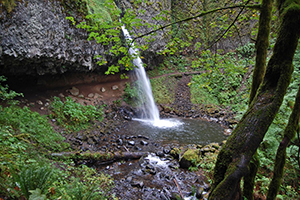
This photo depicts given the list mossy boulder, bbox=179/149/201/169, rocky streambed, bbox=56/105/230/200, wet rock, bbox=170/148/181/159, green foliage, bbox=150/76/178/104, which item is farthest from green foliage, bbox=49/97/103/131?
green foliage, bbox=150/76/178/104

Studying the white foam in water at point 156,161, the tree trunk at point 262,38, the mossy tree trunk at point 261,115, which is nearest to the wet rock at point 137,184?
the white foam in water at point 156,161

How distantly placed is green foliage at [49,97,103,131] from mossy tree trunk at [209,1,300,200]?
628cm

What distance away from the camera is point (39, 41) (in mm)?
6039

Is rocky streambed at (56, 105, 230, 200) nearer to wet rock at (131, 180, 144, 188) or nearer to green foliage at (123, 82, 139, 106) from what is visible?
wet rock at (131, 180, 144, 188)

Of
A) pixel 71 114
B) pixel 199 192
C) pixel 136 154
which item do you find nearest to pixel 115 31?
pixel 199 192

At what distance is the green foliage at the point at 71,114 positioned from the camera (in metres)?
6.63

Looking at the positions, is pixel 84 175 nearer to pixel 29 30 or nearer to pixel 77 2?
pixel 29 30

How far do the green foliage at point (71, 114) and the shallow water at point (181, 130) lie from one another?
86.8 inches

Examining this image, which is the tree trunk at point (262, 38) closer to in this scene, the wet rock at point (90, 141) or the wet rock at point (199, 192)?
the wet rock at point (199, 192)

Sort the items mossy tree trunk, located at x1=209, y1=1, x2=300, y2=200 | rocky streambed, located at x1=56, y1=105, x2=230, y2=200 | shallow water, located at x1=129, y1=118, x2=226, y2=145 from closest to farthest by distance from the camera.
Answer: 1. mossy tree trunk, located at x1=209, y1=1, x2=300, y2=200
2. rocky streambed, located at x1=56, y1=105, x2=230, y2=200
3. shallow water, located at x1=129, y1=118, x2=226, y2=145

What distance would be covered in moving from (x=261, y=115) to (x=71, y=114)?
709 centimetres

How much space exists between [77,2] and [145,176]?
8.26 m

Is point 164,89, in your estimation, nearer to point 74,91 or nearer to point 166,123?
point 166,123

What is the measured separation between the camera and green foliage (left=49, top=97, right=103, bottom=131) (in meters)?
6.63
